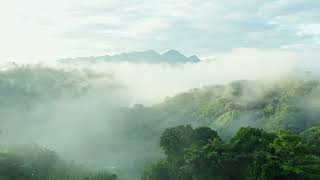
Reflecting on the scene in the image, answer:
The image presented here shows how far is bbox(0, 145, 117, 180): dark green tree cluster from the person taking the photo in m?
93.1

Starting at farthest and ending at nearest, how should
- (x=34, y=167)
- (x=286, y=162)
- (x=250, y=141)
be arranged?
(x=34, y=167) < (x=250, y=141) < (x=286, y=162)

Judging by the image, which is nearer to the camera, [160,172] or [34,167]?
[34,167]

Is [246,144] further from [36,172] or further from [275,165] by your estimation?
[36,172]

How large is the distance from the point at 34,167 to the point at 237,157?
40.9 meters

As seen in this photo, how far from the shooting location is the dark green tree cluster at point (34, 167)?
93062 mm

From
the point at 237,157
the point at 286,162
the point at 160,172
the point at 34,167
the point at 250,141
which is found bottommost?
the point at 160,172

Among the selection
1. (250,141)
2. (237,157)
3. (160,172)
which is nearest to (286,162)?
(237,157)

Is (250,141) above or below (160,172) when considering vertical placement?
above

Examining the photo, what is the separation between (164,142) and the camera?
107000 mm

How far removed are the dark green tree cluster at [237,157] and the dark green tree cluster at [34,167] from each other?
1447cm

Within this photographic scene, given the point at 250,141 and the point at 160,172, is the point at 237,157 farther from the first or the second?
the point at 160,172

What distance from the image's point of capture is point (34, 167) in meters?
101

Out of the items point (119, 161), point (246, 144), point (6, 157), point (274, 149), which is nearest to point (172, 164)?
point (246, 144)

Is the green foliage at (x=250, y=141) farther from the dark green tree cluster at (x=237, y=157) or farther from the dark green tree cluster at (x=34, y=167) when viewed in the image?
the dark green tree cluster at (x=34, y=167)
